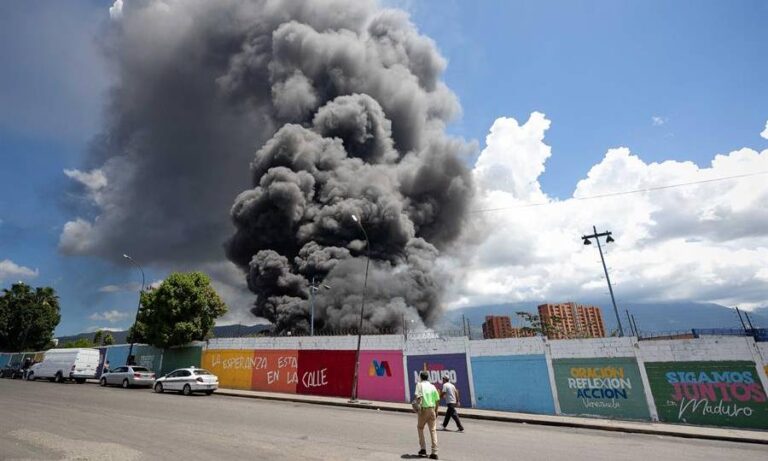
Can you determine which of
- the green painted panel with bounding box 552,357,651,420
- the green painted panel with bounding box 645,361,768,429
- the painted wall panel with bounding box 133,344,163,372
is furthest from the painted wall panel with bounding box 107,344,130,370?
the green painted panel with bounding box 645,361,768,429

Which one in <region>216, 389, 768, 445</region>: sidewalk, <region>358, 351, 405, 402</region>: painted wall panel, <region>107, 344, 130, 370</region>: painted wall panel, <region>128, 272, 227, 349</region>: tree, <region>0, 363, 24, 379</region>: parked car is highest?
<region>128, 272, 227, 349</region>: tree

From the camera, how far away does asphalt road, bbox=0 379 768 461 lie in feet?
22.3

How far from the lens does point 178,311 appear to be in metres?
24.5

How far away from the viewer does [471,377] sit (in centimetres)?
1552

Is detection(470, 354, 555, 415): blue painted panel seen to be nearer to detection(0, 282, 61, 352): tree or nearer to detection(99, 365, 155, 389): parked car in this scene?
detection(99, 365, 155, 389): parked car

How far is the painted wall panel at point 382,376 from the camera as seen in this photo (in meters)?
17.3

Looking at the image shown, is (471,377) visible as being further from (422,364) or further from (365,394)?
(365,394)

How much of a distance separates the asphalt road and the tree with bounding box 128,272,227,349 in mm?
12396

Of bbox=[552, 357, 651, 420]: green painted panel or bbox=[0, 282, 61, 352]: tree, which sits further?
bbox=[0, 282, 61, 352]: tree

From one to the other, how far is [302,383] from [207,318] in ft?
32.1

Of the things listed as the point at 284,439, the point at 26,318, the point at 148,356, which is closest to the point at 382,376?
the point at 284,439

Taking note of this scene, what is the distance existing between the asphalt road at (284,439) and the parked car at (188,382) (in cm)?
658

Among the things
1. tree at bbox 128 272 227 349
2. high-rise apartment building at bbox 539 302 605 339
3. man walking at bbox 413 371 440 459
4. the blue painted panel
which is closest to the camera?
man walking at bbox 413 371 440 459

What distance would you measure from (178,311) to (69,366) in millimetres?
8672
